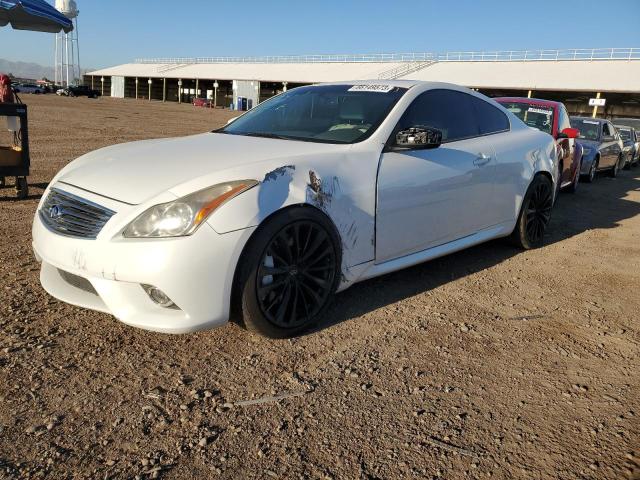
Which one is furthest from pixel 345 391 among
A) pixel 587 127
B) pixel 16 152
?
pixel 587 127

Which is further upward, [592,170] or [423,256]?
[592,170]

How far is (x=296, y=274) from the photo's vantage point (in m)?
2.99

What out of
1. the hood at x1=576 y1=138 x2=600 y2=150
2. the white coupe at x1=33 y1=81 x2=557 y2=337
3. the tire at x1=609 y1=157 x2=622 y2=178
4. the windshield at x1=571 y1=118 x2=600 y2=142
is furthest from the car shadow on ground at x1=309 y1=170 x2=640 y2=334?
the tire at x1=609 y1=157 x2=622 y2=178

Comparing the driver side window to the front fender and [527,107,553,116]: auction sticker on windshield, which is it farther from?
[527,107,553,116]: auction sticker on windshield

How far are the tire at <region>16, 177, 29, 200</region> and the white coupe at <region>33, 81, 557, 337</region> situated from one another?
10.3 feet

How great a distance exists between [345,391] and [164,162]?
64.2 inches

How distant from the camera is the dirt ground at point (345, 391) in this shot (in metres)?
2.06

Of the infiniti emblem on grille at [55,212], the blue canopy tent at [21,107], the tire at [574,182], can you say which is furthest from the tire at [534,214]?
the blue canopy tent at [21,107]

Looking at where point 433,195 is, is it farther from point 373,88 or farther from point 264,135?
point 264,135

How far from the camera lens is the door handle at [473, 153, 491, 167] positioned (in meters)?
4.22

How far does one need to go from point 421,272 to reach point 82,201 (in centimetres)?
269

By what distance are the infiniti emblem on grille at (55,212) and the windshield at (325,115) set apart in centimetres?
148

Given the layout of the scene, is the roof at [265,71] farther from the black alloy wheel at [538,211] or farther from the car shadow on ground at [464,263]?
the black alloy wheel at [538,211]

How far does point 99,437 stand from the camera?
213 cm
